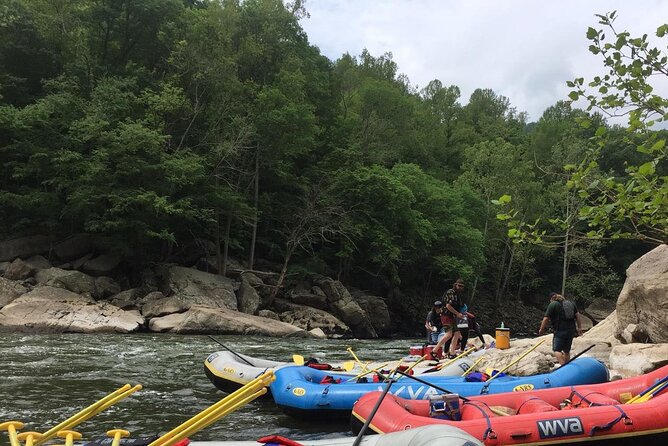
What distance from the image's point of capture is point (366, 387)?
597 centimetres

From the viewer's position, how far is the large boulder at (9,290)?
638 inches

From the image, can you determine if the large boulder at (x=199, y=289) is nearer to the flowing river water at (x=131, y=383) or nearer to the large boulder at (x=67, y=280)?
the large boulder at (x=67, y=280)

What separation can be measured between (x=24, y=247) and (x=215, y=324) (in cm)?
923

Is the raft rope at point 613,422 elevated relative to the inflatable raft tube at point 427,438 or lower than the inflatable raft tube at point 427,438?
lower

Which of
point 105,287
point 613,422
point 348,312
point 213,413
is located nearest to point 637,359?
point 613,422

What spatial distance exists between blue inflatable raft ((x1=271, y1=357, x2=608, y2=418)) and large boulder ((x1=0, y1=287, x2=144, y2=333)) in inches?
430

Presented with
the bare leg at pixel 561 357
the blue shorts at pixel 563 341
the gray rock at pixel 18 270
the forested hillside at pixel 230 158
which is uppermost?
the forested hillside at pixel 230 158

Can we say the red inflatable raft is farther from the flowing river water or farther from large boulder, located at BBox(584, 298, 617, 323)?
large boulder, located at BBox(584, 298, 617, 323)

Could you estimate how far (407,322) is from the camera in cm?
3005

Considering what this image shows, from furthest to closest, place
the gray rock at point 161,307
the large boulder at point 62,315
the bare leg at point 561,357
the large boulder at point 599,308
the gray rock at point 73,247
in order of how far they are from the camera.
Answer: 1. the large boulder at point 599,308
2. the gray rock at point 73,247
3. the gray rock at point 161,307
4. the large boulder at point 62,315
5. the bare leg at point 561,357

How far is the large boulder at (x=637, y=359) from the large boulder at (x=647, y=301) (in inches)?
66.3

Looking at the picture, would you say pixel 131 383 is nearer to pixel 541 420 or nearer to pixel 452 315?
pixel 452 315

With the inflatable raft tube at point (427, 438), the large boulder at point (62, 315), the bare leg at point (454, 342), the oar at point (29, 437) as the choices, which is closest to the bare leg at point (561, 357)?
the bare leg at point (454, 342)

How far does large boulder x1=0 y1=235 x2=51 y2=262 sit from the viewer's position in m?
19.8
